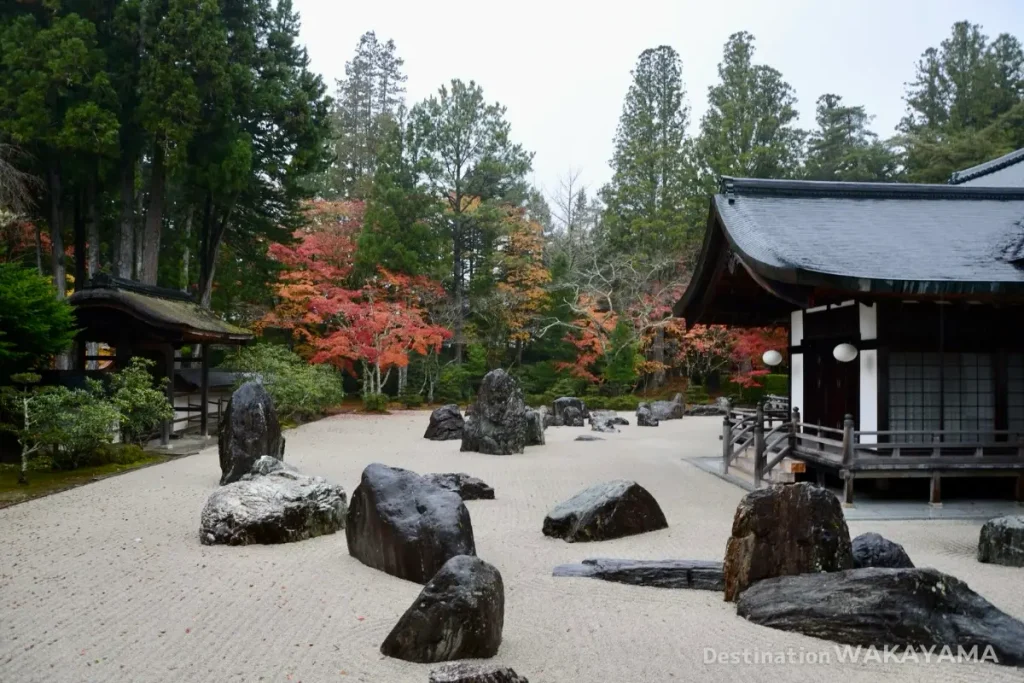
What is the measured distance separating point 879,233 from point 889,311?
1.39 meters

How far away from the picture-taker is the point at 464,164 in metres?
25.2

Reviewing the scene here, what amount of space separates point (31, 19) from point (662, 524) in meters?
16.0

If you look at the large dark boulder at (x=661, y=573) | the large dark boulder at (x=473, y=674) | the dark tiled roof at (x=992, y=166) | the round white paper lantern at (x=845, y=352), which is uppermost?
the dark tiled roof at (x=992, y=166)

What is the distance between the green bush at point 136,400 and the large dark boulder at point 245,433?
8.74ft

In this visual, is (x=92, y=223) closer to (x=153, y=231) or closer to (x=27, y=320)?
(x=153, y=231)

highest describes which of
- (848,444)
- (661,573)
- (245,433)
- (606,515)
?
(848,444)

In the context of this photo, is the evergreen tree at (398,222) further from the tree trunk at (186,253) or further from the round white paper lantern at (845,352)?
the round white paper lantern at (845,352)

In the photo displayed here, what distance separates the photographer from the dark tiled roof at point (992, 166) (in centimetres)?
1380

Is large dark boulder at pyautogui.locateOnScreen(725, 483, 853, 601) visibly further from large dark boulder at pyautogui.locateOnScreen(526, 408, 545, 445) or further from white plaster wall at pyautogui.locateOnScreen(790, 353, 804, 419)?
large dark boulder at pyautogui.locateOnScreen(526, 408, 545, 445)

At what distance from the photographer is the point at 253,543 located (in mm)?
6496

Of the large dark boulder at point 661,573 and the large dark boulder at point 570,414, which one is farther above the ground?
the large dark boulder at point 570,414

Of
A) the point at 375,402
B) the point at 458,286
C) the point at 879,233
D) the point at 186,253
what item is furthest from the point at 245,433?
the point at 458,286

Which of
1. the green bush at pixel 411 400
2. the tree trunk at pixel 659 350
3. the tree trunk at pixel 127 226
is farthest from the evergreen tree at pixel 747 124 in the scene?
the tree trunk at pixel 127 226

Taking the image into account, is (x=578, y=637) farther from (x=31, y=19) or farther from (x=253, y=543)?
(x=31, y=19)
